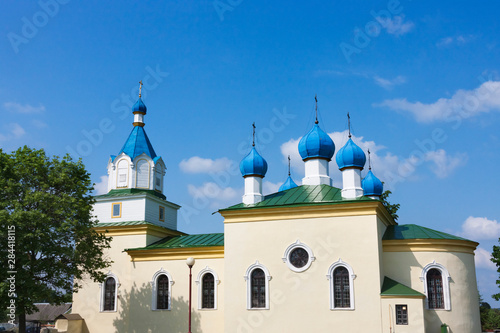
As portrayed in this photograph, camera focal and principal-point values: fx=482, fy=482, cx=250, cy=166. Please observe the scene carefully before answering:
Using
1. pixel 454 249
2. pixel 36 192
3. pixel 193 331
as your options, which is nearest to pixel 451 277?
pixel 454 249

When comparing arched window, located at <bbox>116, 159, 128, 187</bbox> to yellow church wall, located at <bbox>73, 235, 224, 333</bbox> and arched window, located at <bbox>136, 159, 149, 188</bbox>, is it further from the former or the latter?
yellow church wall, located at <bbox>73, 235, 224, 333</bbox>

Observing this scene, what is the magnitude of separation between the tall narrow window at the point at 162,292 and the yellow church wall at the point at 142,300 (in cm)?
29

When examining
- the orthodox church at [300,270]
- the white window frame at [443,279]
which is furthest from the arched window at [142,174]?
the white window frame at [443,279]

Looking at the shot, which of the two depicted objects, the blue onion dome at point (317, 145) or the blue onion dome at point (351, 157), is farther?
the blue onion dome at point (317, 145)

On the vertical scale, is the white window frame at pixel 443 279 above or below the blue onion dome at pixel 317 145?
below

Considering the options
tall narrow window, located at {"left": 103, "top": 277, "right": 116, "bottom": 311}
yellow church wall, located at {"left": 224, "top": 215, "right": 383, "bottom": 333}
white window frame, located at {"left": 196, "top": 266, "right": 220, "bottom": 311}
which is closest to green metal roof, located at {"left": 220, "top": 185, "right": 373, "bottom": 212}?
yellow church wall, located at {"left": 224, "top": 215, "right": 383, "bottom": 333}

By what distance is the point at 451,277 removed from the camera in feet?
59.0

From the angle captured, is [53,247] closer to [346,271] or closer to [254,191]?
[254,191]

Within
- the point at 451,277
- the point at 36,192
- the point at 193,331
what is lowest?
the point at 193,331

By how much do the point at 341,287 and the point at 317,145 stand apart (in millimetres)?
6571

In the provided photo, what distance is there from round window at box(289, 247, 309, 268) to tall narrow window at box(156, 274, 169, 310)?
6.12 m

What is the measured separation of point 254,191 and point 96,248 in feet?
21.8

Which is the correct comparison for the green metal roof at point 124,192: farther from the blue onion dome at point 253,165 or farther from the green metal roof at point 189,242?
the blue onion dome at point 253,165

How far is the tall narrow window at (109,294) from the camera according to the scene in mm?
21523
